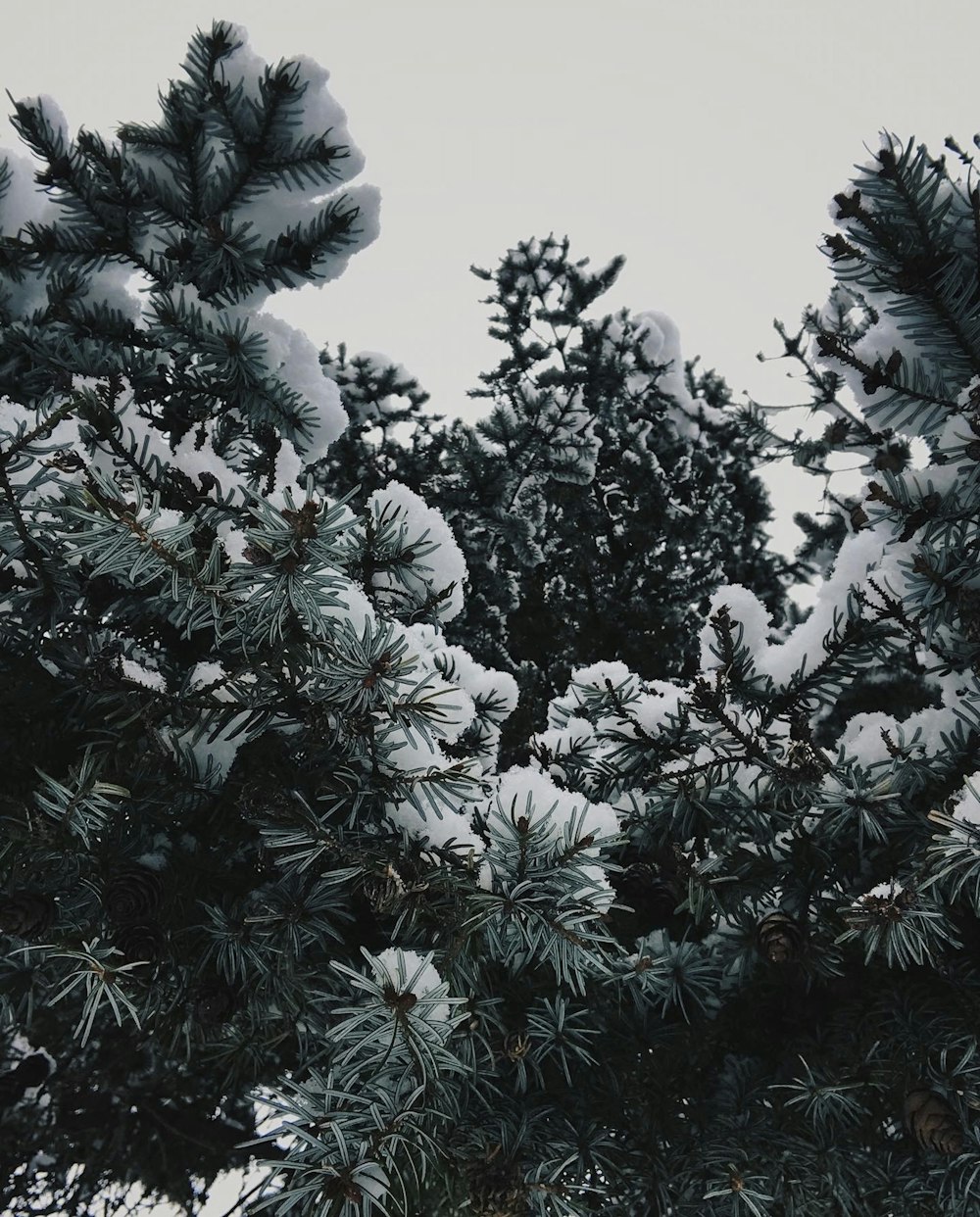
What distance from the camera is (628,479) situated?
20.8 ft

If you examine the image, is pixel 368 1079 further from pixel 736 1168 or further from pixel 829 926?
pixel 829 926

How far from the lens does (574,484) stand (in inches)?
224

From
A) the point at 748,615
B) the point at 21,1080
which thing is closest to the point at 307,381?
the point at 748,615

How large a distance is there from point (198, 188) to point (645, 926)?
2455 mm

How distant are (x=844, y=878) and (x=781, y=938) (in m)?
0.45

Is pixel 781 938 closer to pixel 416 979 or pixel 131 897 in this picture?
pixel 416 979

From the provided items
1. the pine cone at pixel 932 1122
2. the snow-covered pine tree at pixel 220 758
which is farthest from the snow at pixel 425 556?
the pine cone at pixel 932 1122

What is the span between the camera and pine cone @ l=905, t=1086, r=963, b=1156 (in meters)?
1.45

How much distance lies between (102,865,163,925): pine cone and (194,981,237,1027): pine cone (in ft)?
0.65

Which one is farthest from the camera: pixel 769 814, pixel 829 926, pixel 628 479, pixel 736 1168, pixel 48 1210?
pixel 628 479

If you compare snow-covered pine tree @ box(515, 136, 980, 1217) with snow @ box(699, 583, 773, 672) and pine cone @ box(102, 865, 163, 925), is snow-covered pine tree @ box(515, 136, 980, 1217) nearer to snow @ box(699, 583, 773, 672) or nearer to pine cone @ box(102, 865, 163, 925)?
snow @ box(699, 583, 773, 672)

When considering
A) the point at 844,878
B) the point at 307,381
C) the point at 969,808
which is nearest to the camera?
the point at 969,808

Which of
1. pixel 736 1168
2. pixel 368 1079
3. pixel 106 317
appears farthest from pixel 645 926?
pixel 106 317

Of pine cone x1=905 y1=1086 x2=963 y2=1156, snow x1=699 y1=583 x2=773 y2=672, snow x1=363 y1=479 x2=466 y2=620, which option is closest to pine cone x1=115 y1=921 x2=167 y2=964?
snow x1=363 y1=479 x2=466 y2=620
